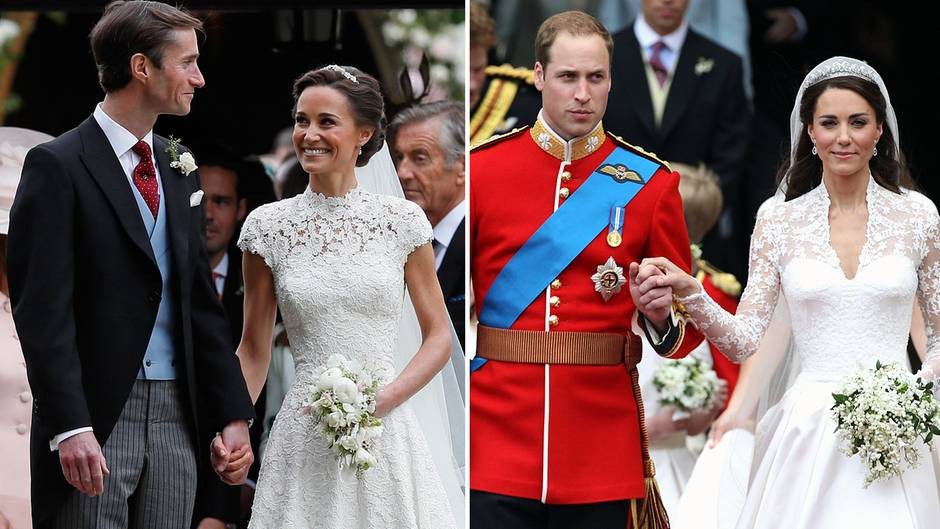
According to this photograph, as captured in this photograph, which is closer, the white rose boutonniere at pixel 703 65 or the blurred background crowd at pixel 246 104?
the blurred background crowd at pixel 246 104

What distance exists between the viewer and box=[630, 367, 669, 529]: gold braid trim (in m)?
5.86

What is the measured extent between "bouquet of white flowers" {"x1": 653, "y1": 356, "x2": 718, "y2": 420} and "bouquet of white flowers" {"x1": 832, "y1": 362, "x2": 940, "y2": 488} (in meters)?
2.73

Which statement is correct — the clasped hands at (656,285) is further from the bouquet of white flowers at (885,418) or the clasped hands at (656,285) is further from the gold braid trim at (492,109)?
the gold braid trim at (492,109)

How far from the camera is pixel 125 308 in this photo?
5.18 metres

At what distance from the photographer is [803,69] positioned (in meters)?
6.76

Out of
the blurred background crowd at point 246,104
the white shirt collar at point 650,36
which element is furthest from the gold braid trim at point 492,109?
the blurred background crowd at point 246,104

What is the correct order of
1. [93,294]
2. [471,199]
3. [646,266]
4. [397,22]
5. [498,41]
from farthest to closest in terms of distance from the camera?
[498,41]
[397,22]
[471,199]
[646,266]
[93,294]

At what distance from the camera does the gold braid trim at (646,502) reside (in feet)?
19.2

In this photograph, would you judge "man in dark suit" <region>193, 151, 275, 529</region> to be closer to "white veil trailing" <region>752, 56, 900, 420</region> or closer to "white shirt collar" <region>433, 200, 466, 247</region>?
"white shirt collar" <region>433, 200, 466, 247</region>

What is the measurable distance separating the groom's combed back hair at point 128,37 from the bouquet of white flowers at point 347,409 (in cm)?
111

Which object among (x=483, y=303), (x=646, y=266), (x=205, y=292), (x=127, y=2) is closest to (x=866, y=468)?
(x=646, y=266)

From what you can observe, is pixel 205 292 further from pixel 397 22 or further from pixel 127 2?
pixel 397 22

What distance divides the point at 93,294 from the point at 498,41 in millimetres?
4653

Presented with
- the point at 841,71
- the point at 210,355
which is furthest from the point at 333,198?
the point at 841,71
